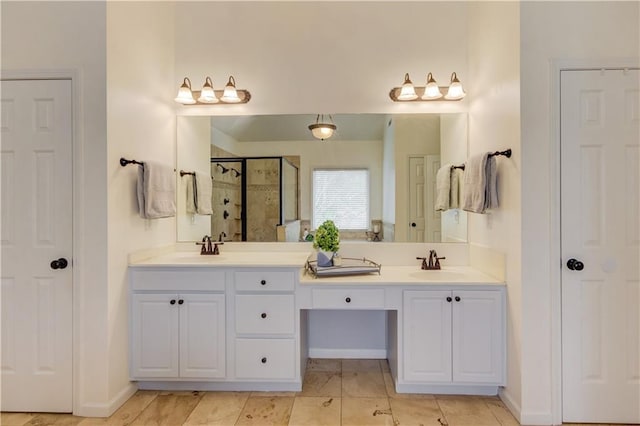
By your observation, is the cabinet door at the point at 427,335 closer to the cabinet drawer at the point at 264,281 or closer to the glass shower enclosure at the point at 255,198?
the cabinet drawer at the point at 264,281

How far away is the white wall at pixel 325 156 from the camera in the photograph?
8.90 ft

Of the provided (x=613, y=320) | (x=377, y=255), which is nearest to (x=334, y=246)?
(x=377, y=255)

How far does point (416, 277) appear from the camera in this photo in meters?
2.25

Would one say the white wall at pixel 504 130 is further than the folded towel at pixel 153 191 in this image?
No

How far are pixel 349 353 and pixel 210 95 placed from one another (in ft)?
7.76

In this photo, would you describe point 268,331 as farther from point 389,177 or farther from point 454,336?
point 389,177

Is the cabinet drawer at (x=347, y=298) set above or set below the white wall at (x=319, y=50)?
below

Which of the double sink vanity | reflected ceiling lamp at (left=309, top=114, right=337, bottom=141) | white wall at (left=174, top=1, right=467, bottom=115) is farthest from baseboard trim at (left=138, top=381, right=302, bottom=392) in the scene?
white wall at (left=174, top=1, right=467, bottom=115)

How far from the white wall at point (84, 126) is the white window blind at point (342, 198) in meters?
1.50

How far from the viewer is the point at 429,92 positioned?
2512 millimetres

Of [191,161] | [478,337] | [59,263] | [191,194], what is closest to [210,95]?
[191,161]

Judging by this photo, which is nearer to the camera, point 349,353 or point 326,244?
point 326,244

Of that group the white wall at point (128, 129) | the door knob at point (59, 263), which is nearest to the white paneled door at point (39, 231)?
the door knob at point (59, 263)

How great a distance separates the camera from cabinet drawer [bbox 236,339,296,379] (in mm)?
2139
